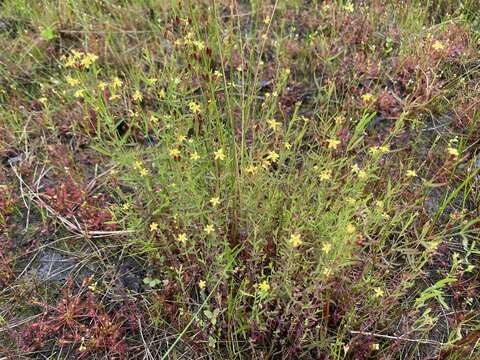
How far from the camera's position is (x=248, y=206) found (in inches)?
82.5

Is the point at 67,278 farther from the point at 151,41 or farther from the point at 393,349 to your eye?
the point at 151,41

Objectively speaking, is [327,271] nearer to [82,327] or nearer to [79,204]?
[82,327]

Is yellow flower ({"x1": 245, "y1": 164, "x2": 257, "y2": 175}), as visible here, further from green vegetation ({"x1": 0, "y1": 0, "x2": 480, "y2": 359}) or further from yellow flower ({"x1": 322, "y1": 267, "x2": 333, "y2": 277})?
yellow flower ({"x1": 322, "y1": 267, "x2": 333, "y2": 277})

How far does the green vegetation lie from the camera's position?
2000 mm

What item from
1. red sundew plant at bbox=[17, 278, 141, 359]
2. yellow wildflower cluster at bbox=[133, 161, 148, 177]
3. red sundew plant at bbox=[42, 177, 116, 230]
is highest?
yellow wildflower cluster at bbox=[133, 161, 148, 177]

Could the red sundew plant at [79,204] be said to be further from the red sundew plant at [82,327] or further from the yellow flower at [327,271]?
the yellow flower at [327,271]

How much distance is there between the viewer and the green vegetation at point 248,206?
2.00 metres

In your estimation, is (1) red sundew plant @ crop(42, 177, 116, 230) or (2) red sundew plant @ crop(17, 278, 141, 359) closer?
(2) red sundew plant @ crop(17, 278, 141, 359)

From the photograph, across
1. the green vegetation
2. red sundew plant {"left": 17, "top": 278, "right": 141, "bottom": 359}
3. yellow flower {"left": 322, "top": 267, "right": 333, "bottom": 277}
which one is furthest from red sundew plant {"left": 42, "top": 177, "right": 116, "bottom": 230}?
yellow flower {"left": 322, "top": 267, "right": 333, "bottom": 277}

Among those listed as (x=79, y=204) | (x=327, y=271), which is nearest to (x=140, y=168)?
(x=79, y=204)

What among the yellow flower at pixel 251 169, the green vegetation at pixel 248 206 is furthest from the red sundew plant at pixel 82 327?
the yellow flower at pixel 251 169

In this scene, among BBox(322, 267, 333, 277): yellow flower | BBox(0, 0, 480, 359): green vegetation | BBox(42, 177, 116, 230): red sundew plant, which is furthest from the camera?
BBox(42, 177, 116, 230): red sundew plant

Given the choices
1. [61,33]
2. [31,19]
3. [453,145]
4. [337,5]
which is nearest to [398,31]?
[337,5]

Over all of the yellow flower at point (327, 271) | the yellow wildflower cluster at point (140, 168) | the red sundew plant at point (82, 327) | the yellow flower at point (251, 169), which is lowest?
the red sundew plant at point (82, 327)
